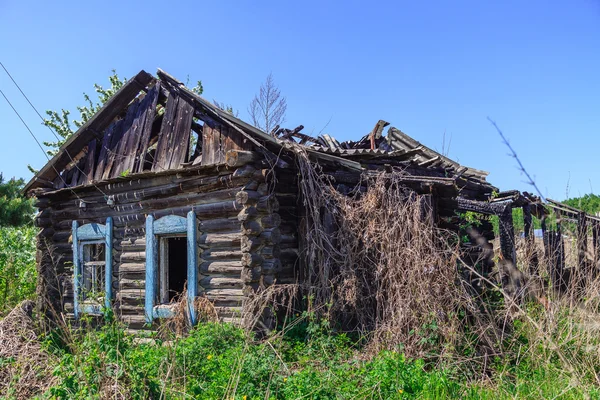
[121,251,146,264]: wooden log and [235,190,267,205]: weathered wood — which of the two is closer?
[235,190,267,205]: weathered wood

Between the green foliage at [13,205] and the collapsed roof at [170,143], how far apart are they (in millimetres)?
4800

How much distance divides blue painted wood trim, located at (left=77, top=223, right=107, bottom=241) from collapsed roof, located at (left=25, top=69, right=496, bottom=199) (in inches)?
36.3

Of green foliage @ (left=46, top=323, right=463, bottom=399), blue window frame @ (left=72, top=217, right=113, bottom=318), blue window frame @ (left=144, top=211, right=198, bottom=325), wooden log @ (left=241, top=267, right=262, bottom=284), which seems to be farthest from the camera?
blue window frame @ (left=72, top=217, right=113, bottom=318)

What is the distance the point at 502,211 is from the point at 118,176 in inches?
296

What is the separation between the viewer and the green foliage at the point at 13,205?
15930mm

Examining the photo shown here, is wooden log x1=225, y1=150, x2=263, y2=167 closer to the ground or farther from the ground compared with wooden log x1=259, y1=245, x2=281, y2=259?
farther from the ground

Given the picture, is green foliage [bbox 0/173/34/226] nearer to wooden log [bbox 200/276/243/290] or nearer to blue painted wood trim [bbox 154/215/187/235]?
blue painted wood trim [bbox 154/215/187/235]

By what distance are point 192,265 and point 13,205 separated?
10.0 m

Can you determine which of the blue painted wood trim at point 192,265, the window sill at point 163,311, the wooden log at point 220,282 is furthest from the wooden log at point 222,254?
the window sill at point 163,311

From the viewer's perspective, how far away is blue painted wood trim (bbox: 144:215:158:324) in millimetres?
9477

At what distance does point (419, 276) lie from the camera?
7211mm

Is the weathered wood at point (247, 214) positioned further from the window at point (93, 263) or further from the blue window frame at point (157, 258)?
the window at point (93, 263)

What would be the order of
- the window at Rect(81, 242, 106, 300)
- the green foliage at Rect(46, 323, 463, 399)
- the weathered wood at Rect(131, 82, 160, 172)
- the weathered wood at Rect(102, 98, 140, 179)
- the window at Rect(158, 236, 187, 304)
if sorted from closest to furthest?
the green foliage at Rect(46, 323, 463, 399), the window at Rect(158, 236, 187, 304), the weathered wood at Rect(131, 82, 160, 172), the weathered wood at Rect(102, 98, 140, 179), the window at Rect(81, 242, 106, 300)

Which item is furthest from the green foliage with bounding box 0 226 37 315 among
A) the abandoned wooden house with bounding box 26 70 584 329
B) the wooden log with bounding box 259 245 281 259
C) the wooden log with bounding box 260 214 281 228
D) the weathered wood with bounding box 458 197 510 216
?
the weathered wood with bounding box 458 197 510 216
